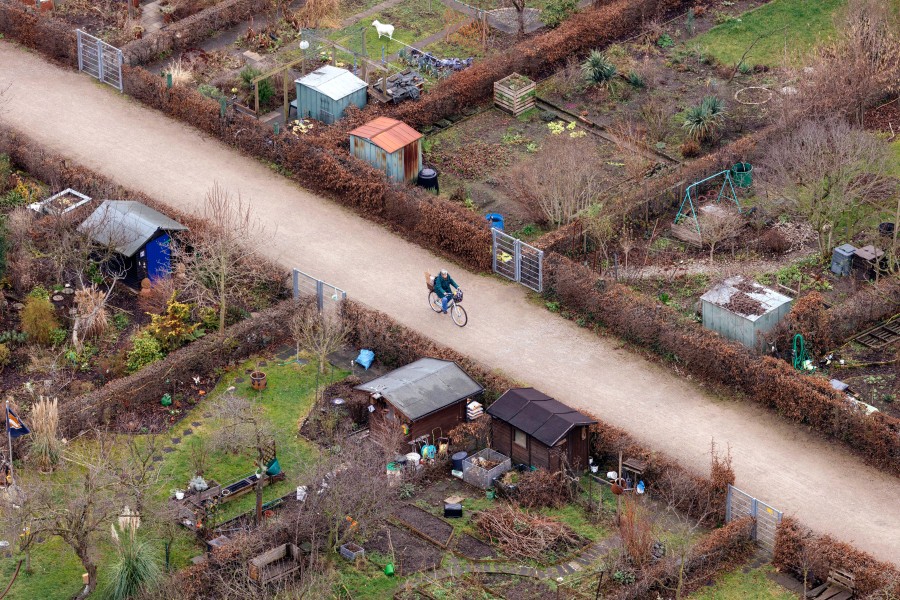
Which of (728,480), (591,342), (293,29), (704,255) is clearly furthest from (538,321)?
(293,29)

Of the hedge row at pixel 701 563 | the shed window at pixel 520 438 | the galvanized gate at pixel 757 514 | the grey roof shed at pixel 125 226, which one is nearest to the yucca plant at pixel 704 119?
the shed window at pixel 520 438

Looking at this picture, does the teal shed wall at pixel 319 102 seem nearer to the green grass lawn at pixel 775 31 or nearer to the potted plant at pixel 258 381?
the potted plant at pixel 258 381

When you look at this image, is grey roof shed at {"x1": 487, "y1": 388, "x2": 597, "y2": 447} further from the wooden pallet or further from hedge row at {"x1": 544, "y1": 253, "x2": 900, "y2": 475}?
the wooden pallet

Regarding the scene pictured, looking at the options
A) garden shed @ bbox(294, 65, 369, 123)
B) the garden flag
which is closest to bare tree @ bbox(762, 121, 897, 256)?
garden shed @ bbox(294, 65, 369, 123)

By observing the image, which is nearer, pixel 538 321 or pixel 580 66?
pixel 538 321

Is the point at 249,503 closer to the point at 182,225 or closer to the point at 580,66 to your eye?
the point at 182,225

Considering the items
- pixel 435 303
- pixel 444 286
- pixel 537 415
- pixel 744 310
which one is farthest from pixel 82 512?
pixel 744 310

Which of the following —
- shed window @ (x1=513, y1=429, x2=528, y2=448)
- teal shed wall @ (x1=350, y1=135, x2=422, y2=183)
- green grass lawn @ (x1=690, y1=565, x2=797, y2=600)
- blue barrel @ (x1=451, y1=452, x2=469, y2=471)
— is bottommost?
green grass lawn @ (x1=690, y1=565, x2=797, y2=600)

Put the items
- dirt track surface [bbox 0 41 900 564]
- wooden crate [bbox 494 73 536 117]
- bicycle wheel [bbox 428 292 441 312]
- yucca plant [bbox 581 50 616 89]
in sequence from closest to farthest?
dirt track surface [bbox 0 41 900 564], bicycle wheel [bbox 428 292 441 312], wooden crate [bbox 494 73 536 117], yucca plant [bbox 581 50 616 89]
